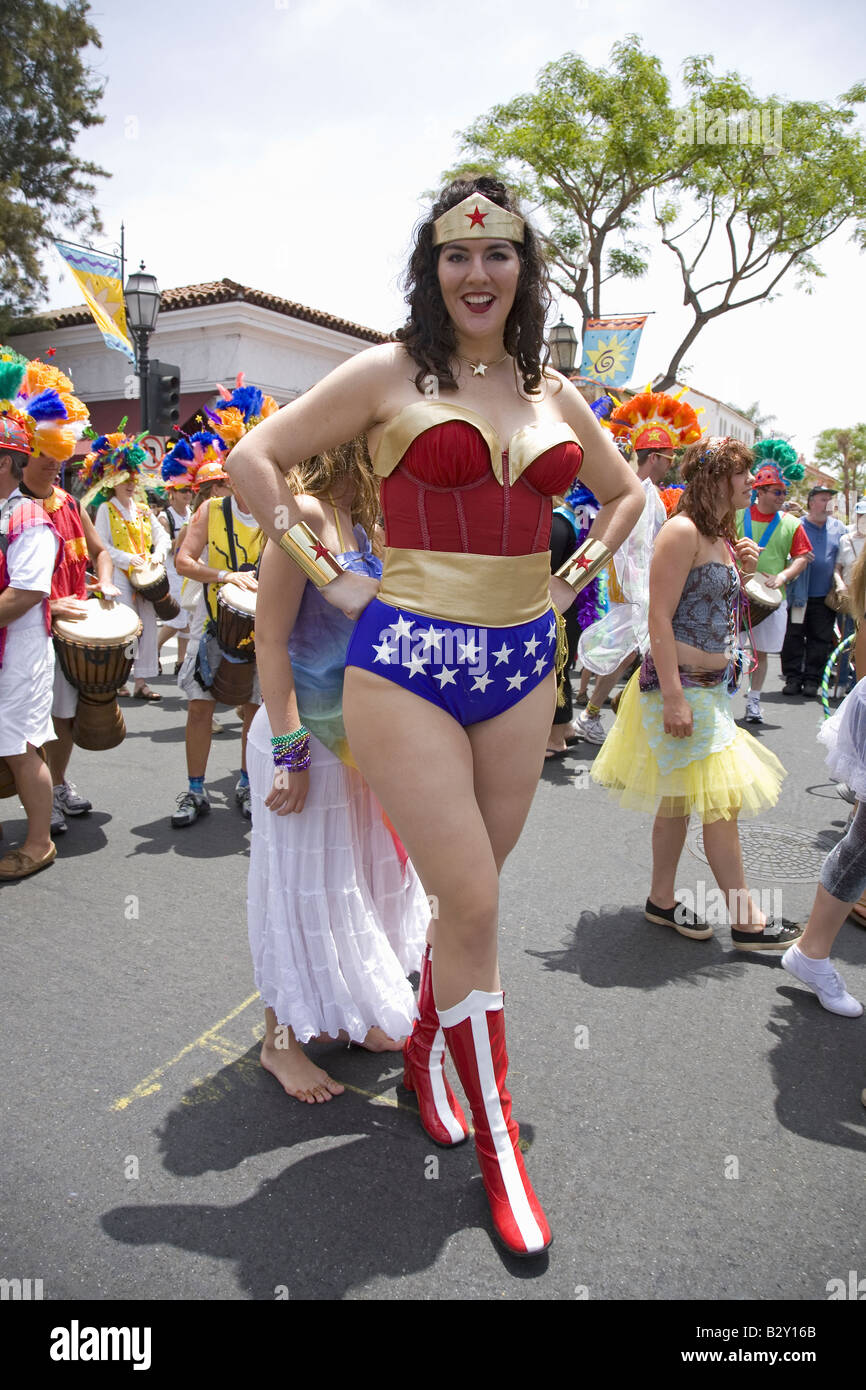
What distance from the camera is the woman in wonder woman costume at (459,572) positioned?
1.87m

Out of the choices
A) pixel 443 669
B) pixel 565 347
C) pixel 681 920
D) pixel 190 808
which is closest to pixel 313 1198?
pixel 443 669

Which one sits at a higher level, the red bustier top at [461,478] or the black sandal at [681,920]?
the red bustier top at [461,478]

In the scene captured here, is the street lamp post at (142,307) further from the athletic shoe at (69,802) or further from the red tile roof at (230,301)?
the red tile roof at (230,301)

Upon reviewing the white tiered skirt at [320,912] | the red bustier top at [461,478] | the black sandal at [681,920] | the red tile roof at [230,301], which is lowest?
the black sandal at [681,920]

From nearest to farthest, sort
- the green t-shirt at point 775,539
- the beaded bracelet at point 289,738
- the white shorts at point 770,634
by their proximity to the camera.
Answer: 1. the beaded bracelet at point 289,738
2. the white shorts at point 770,634
3. the green t-shirt at point 775,539

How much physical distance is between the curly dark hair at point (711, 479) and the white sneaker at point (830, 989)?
1591 millimetres

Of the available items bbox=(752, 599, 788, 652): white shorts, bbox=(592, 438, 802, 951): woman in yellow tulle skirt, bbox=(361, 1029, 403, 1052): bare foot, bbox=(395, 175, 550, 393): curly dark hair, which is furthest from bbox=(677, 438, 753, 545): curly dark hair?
bbox=(752, 599, 788, 652): white shorts

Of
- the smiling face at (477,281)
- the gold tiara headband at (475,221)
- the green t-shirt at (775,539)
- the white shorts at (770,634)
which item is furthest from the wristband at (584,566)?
the green t-shirt at (775,539)

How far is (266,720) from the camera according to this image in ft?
8.05

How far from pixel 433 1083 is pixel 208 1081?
2.22 ft

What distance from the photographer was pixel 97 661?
446 centimetres

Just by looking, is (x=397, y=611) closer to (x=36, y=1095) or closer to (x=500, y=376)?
(x=500, y=376)
